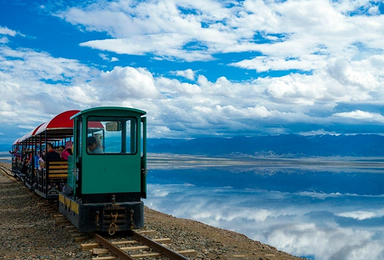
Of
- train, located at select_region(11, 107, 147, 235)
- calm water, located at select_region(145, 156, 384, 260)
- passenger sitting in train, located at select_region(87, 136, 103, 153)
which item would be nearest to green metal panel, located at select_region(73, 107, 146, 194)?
train, located at select_region(11, 107, 147, 235)

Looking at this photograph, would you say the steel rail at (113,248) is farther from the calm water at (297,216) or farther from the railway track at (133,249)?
the calm water at (297,216)

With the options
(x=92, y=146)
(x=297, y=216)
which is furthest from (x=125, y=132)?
(x=297, y=216)

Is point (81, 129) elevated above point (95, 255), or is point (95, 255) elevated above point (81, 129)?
point (81, 129)

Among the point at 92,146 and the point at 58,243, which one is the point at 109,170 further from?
the point at 58,243

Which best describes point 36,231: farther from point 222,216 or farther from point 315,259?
point 222,216

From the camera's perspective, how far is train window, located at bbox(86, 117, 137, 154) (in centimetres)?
1004

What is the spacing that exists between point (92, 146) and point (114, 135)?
0.60m

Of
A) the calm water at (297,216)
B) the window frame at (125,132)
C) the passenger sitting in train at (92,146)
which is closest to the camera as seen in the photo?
the passenger sitting in train at (92,146)

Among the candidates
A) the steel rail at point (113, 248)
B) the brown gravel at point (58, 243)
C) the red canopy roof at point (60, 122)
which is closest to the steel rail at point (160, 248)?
the brown gravel at point (58, 243)

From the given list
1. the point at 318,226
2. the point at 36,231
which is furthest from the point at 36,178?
the point at 318,226

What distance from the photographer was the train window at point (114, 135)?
10.0 metres

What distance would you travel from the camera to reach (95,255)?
8.32 m

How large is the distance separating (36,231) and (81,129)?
11.0ft

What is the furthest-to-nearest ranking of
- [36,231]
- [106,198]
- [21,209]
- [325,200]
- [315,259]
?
[325,200]
[21,209]
[315,259]
[36,231]
[106,198]
